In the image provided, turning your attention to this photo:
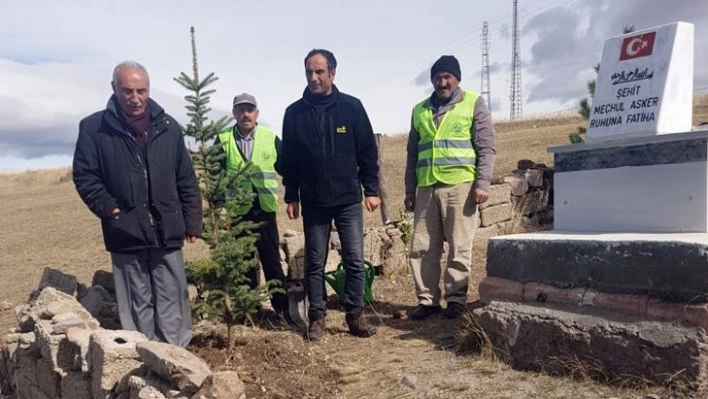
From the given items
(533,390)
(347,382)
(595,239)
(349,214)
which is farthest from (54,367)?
(595,239)

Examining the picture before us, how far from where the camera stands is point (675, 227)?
4090mm

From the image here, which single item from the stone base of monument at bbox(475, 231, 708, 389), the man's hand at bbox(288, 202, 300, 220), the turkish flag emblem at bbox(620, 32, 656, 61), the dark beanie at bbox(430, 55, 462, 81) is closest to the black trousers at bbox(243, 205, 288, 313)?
the man's hand at bbox(288, 202, 300, 220)

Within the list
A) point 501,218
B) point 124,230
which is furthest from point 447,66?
point 501,218

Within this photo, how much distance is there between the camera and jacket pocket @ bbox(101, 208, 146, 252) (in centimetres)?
420

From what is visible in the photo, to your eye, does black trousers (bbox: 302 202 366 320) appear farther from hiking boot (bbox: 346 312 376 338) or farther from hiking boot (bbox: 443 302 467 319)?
hiking boot (bbox: 443 302 467 319)

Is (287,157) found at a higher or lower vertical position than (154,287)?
higher

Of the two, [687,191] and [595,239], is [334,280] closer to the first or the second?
[595,239]

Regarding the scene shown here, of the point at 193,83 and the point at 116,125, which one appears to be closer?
the point at 116,125

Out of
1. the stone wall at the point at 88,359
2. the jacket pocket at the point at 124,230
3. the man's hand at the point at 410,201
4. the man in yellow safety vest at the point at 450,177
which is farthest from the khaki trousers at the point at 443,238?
the stone wall at the point at 88,359

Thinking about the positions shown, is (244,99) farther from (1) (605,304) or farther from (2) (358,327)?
(1) (605,304)

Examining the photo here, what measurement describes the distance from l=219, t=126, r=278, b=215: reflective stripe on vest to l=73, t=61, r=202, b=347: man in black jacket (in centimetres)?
75

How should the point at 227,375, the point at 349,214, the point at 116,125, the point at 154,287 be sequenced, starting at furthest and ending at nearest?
the point at 349,214 → the point at 154,287 → the point at 116,125 → the point at 227,375

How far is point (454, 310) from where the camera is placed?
5121mm

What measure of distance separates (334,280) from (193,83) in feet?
7.26
